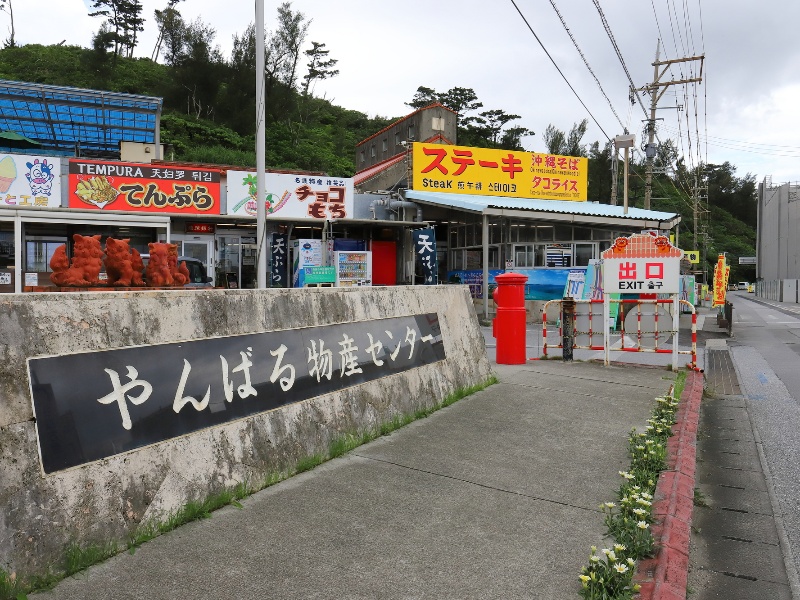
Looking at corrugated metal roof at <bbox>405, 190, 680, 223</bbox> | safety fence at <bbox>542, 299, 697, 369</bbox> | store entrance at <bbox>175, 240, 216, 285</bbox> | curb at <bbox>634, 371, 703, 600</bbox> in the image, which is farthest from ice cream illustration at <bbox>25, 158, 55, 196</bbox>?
curb at <bbox>634, 371, 703, 600</bbox>

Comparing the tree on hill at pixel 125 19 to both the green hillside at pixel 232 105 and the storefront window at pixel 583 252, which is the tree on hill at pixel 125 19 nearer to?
the green hillside at pixel 232 105

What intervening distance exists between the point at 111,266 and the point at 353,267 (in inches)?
614

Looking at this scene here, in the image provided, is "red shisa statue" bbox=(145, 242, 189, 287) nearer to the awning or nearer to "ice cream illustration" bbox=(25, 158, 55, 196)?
"ice cream illustration" bbox=(25, 158, 55, 196)

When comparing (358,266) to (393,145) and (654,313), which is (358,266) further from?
(393,145)

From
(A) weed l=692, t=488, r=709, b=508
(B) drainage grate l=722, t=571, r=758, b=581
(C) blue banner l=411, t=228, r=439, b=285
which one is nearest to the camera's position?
(B) drainage grate l=722, t=571, r=758, b=581

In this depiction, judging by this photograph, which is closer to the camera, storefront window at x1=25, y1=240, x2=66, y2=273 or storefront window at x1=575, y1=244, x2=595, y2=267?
storefront window at x1=25, y1=240, x2=66, y2=273

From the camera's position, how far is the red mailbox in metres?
10.5

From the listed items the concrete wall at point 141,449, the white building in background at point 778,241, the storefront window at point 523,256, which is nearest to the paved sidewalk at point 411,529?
the concrete wall at point 141,449

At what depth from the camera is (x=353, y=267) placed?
2103 cm

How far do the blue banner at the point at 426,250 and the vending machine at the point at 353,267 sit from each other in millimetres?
2087

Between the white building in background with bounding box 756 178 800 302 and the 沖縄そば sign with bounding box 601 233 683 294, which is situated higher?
the white building in background with bounding box 756 178 800 302

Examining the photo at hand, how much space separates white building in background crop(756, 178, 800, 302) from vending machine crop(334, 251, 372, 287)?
53.1 metres

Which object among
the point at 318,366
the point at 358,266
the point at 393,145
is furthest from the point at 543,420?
→ the point at 393,145

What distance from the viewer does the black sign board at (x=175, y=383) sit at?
3.20 m
